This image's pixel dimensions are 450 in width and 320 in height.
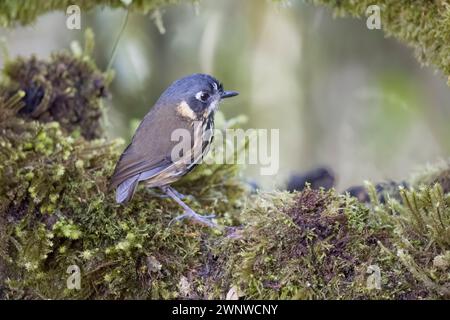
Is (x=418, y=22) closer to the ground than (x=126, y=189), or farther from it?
farther from it

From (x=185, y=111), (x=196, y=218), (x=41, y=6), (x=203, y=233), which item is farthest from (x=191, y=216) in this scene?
(x=41, y=6)

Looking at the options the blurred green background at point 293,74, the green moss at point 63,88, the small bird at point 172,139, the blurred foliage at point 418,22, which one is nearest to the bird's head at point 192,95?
the small bird at point 172,139

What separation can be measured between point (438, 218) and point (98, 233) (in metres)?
1.59

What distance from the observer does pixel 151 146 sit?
3.20 metres

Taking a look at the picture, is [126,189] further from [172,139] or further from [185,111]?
[185,111]

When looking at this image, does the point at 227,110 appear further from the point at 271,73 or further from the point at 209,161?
the point at 209,161

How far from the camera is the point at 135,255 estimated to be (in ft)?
8.89

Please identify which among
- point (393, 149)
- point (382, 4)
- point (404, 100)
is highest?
point (382, 4)

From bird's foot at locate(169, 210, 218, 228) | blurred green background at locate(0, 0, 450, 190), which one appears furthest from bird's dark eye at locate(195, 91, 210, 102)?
blurred green background at locate(0, 0, 450, 190)

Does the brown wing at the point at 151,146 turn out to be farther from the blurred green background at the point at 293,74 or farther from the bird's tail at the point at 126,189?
the blurred green background at the point at 293,74

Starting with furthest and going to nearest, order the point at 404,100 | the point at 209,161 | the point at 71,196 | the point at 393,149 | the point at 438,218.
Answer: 1. the point at 393,149
2. the point at 404,100
3. the point at 209,161
4. the point at 71,196
5. the point at 438,218

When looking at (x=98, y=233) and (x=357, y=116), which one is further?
(x=357, y=116)

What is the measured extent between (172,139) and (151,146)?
5.0 inches
